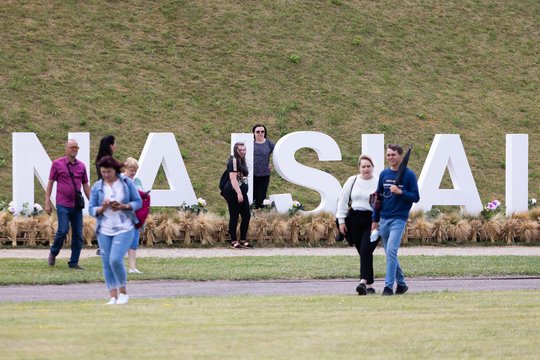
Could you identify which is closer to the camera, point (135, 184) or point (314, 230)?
point (135, 184)

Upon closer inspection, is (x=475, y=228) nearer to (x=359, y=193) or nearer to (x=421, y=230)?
(x=421, y=230)

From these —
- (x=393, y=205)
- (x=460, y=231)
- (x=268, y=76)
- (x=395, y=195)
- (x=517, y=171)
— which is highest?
(x=268, y=76)

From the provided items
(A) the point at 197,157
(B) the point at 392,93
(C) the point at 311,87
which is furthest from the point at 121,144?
(B) the point at 392,93

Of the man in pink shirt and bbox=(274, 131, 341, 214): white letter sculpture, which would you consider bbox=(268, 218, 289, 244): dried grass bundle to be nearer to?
bbox=(274, 131, 341, 214): white letter sculpture

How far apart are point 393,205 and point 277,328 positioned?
3521 mm

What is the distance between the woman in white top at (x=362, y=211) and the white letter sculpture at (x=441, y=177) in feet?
33.8

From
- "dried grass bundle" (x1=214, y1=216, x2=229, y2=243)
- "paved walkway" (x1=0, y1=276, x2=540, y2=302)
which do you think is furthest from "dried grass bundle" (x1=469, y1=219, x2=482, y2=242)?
"paved walkway" (x1=0, y1=276, x2=540, y2=302)

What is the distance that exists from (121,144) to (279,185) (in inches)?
178

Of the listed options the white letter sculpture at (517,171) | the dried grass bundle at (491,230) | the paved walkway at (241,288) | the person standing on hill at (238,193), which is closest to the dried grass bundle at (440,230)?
the dried grass bundle at (491,230)

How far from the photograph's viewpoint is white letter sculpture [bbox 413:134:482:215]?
2495 cm

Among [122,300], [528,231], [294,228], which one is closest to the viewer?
[122,300]

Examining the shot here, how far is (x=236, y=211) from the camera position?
21.9 metres

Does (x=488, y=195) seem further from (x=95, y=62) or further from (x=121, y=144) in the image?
(x=95, y=62)

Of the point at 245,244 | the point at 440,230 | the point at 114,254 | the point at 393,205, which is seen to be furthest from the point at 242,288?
the point at 440,230
